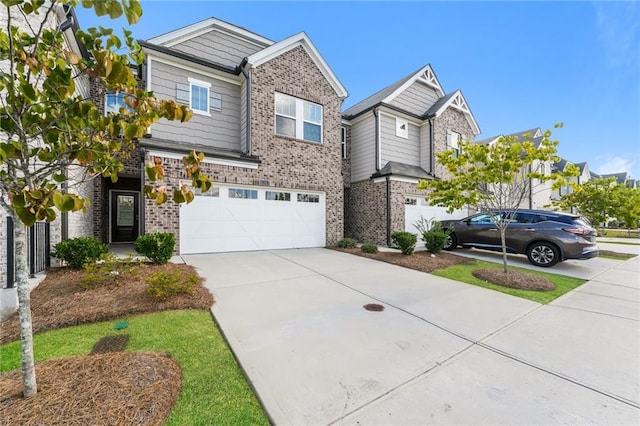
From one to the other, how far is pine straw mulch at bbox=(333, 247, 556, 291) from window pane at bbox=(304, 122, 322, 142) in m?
4.81

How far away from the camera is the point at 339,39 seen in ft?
47.7

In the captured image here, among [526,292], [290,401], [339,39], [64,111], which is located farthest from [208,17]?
[526,292]

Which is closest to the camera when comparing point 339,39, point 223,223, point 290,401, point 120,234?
point 290,401

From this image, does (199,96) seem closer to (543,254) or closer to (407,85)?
(407,85)

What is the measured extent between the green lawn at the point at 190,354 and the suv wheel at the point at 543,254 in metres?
9.89

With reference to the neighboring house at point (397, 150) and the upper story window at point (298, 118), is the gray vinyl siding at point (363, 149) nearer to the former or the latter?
the neighboring house at point (397, 150)

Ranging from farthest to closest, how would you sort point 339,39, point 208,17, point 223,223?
point 339,39 < point 208,17 < point 223,223

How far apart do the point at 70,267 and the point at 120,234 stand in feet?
21.0

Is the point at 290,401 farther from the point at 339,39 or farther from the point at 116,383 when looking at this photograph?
the point at 339,39

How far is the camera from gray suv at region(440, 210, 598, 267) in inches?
316

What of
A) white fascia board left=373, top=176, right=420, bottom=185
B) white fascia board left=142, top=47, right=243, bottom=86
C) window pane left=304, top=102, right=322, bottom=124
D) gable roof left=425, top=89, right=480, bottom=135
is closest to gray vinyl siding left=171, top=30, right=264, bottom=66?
white fascia board left=142, top=47, right=243, bottom=86

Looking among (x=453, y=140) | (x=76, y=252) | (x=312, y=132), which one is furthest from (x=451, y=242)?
(x=76, y=252)

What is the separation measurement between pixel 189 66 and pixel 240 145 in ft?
10.6

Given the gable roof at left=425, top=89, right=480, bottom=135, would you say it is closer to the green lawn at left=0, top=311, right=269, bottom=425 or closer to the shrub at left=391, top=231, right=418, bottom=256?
the shrub at left=391, top=231, right=418, bottom=256
